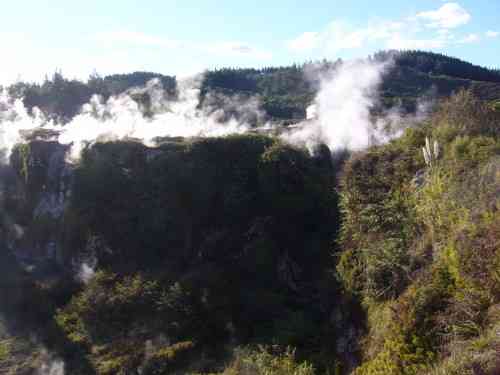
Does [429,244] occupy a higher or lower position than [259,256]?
higher

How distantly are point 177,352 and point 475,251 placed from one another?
7.90 meters

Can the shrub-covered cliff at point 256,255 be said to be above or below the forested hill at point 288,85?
below

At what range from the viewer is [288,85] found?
7781cm

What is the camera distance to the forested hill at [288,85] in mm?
58750

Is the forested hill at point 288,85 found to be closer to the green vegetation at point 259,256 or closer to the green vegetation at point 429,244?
the green vegetation at point 259,256

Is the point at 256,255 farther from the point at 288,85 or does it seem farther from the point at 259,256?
the point at 288,85

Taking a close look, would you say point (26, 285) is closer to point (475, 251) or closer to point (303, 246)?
point (303, 246)

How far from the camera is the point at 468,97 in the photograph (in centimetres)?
1385

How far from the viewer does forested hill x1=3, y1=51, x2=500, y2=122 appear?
5875 cm

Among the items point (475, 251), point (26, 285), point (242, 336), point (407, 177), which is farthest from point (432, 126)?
point (26, 285)

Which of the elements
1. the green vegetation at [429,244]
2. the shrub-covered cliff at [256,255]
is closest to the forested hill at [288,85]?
the shrub-covered cliff at [256,255]

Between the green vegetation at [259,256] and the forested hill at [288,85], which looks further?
the forested hill at [288,85]

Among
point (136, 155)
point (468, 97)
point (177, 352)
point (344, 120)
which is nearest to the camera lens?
point (177, 352)

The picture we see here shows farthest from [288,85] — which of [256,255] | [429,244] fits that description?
[429,244]
